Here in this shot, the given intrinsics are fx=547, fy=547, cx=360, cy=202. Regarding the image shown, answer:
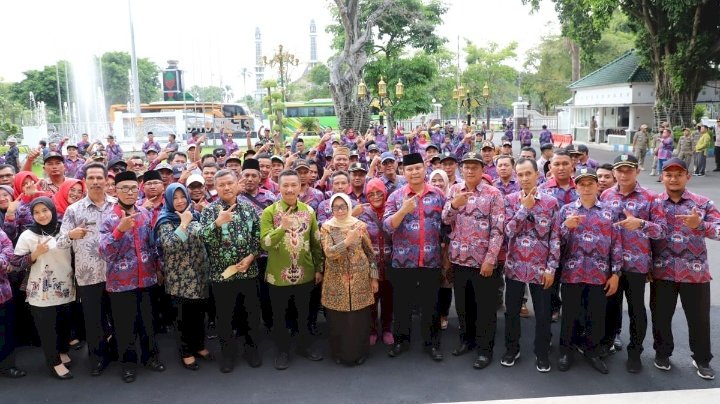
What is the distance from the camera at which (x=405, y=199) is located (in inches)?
190

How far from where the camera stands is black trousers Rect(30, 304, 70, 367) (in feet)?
15.0

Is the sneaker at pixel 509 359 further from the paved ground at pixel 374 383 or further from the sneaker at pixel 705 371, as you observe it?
the sneaker at pixel 705 371

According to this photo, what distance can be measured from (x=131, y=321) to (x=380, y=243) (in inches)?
89.0

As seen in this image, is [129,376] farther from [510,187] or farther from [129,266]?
[510,187]

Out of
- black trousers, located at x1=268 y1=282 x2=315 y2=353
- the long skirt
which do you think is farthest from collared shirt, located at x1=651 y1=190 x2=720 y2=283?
black trousers, located at x1=268 y1=282 x2=315 y2=353

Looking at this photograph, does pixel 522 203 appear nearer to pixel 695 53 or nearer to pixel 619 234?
pixel 619 234

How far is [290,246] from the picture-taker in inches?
183

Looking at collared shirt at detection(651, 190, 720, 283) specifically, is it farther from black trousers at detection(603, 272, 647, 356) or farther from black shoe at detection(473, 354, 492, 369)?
black shoe at detection(473, 354, 492, 369)

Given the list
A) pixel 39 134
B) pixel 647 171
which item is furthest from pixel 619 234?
pixel 39 134

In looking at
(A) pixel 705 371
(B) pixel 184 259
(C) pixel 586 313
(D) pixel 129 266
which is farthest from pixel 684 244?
(D) pixel 129 266

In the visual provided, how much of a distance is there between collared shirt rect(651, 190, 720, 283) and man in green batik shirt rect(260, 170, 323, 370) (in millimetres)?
2829

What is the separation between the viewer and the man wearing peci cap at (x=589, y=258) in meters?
4.34

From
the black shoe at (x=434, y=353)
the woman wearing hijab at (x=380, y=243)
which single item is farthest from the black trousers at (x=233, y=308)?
the black shoe at (x=434, y=353)

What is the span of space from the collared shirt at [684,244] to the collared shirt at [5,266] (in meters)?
5.21
